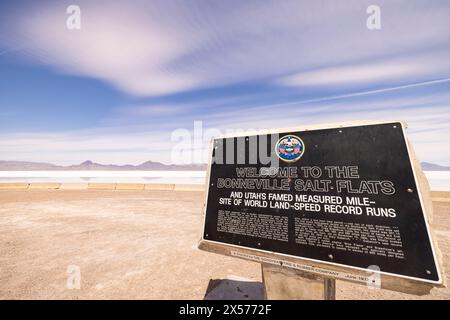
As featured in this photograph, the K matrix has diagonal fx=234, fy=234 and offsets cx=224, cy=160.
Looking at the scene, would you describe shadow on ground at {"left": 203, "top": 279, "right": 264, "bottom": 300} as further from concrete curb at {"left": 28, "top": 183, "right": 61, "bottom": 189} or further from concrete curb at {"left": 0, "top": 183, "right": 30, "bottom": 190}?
concrete curb at {"left": 0, "top": 183, "right": 30, "bottom": 190}

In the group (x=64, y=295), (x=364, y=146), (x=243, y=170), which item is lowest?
(x=64, y=295)

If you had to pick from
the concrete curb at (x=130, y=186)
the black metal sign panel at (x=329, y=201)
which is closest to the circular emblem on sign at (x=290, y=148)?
the black metal sign panel at (x=329, y=201)

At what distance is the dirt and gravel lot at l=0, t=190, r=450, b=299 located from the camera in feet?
10.9

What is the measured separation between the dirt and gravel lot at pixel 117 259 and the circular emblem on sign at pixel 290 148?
221cm

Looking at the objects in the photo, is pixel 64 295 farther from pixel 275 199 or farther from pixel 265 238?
pixel 275 199

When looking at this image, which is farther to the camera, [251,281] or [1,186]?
[1,186]

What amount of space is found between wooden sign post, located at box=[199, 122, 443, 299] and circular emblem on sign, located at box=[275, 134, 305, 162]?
0.01 metres

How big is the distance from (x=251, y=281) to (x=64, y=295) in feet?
8.56

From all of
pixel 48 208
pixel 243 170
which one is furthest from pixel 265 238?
pixel 48 208

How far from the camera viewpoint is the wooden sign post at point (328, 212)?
188 cm

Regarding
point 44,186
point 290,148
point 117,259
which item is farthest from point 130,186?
point 290,148

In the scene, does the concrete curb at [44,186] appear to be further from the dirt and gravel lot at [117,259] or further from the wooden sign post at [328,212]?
the wooden sign post at [328,212]

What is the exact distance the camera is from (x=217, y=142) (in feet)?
10.4
